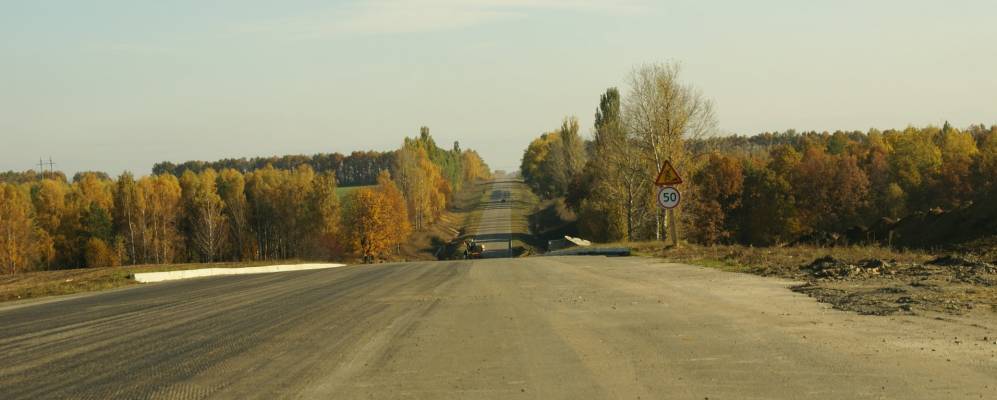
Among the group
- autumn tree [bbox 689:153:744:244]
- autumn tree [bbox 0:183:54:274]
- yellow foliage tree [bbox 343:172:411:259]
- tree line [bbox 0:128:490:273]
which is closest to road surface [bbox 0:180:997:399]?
autumn tree [bbox 689:153:744:244]

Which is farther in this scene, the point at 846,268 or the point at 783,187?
the point at 783,187

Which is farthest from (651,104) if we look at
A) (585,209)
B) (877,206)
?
(877,206)

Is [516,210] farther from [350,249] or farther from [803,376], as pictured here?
[803,376]

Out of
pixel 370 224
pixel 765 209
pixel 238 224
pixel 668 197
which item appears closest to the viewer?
pixel 668 197

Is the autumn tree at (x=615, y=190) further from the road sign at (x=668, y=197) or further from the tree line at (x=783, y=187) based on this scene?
the road sign at (x=668, y=197)

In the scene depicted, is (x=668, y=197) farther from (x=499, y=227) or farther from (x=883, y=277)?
(x=499, y=227)

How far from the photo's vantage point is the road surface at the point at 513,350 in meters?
7.75

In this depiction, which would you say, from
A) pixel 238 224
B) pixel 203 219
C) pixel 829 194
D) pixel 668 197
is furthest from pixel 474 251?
pixel 668 197

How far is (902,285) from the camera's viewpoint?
14.4 meters

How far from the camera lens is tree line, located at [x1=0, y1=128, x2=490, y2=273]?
9100 cm

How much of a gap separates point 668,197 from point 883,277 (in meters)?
11.9

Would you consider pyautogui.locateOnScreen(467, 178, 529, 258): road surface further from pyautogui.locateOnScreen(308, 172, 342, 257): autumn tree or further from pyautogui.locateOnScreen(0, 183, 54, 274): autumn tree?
pyautogui.locateOnScreen(0, 183, 54, 274): autumn tree

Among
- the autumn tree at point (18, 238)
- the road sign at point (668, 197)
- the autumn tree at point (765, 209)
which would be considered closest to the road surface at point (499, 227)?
the autumn tree at point (765, 209)

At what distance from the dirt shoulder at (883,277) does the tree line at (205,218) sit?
7175cm
